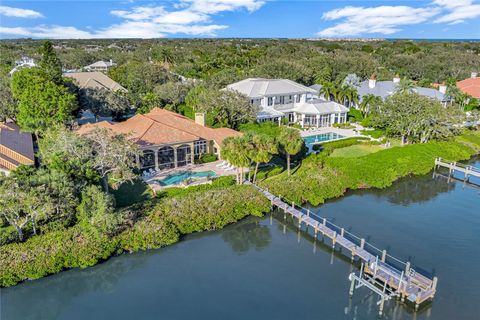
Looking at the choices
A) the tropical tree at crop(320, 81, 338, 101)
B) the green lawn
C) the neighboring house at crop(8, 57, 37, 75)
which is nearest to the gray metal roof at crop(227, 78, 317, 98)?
the tropical tree at crop(320, 81, 338, 101)

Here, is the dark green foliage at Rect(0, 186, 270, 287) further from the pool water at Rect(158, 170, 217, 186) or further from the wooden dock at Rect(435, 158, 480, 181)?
the wooden dock at Rect(435, 158, 480, 181)

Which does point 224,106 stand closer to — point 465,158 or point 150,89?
point 150,89

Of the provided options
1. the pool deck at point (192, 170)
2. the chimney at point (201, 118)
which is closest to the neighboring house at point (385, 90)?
the chimney at point (201, 118)

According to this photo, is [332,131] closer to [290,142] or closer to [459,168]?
[459,168]

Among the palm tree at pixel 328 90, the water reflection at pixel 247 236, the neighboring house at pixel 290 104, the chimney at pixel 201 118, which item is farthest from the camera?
the palm tree at pixel 328 90

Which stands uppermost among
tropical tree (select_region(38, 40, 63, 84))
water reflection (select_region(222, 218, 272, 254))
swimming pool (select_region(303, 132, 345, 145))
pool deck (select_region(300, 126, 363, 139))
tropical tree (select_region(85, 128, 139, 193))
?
tropical tree (select_region(38, 40, 63, 84))

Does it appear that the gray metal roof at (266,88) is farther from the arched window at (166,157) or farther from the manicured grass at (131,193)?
the manicured grass at (131,193)

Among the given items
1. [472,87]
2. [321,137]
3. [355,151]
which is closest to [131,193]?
[355,151]

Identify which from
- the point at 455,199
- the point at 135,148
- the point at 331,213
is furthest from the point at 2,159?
the point at 455,199
